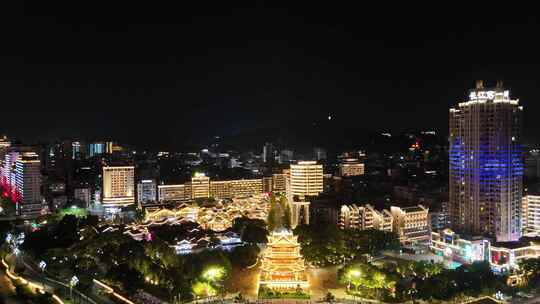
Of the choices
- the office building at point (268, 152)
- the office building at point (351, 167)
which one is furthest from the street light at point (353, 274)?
the office building at point (268, 152)

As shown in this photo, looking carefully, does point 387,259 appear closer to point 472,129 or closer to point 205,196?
point 472,129

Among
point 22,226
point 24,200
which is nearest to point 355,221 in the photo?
point 22,226

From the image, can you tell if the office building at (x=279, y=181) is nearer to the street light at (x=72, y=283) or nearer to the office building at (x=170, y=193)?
the office building at (x=170, y=193)

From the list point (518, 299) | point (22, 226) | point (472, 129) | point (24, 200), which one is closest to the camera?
point (518, 299)

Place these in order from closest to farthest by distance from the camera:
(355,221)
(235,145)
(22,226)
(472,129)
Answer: (472,129) < (355,221) < (22,226) < (235,145)

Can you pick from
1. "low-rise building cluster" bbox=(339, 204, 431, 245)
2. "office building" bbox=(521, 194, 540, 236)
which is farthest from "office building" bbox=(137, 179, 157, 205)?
"office building" bbox=(521, 194, 540, 236)

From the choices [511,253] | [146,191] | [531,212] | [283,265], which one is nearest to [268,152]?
[146,191]
